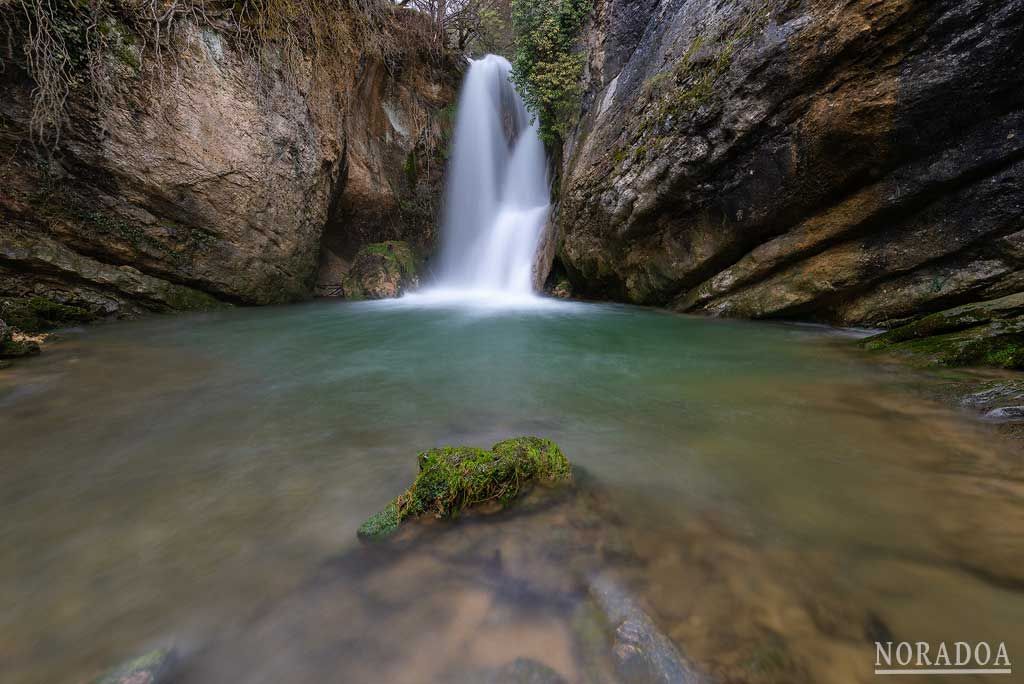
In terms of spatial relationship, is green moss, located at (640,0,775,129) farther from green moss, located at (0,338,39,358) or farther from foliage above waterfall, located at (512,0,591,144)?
green moss, located at (0,338,39,358)

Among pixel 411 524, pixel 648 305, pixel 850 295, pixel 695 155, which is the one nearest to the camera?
pixel 411 524

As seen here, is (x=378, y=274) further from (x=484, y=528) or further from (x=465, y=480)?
(x=484, y=528)

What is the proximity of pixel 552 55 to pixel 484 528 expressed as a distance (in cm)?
1298

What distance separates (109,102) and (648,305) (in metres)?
10.3

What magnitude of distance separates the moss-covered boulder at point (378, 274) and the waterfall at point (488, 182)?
5.57ft

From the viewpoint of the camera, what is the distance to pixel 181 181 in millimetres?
7297

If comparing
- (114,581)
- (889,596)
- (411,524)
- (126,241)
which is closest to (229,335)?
(126,241)

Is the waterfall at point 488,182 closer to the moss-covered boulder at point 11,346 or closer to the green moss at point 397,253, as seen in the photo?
the green moss at point 397,253

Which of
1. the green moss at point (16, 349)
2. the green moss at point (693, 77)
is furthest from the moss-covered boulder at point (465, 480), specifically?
the green moss at point (693, 77)

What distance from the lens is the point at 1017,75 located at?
4215 mm

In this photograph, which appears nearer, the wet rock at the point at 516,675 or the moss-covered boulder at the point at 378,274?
the wet rock at the point at 516,675

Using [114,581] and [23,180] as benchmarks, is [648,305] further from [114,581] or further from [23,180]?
[23,180]

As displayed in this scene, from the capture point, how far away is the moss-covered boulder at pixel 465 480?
175 centimetres

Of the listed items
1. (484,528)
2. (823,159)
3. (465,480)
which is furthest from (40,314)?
(823,159)
